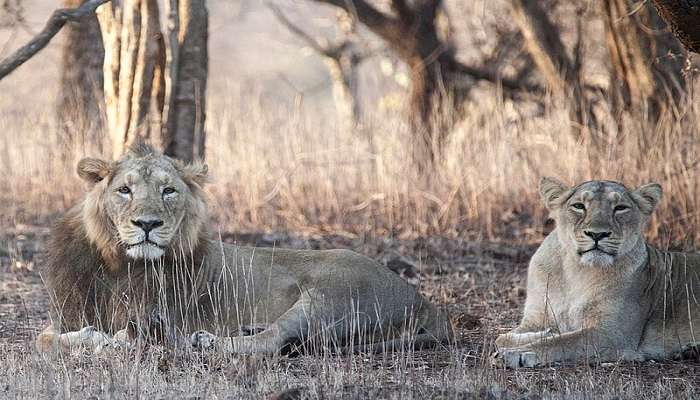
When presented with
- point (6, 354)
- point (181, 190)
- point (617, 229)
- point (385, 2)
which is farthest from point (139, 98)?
point (385, 2)

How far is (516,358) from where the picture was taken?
5.23 m

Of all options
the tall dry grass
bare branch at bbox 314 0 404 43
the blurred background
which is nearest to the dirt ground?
the blurred background

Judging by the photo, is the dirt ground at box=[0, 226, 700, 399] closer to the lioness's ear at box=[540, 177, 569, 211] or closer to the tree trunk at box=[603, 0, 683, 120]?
the lioness's ear at box=[540, 177, 569, 211]

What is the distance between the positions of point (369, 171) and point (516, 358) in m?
5.88

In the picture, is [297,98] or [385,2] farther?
[385,2]

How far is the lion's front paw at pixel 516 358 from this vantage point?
5.21m

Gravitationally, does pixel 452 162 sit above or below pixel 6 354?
above

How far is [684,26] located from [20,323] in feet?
12.7

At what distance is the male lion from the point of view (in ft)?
17.6

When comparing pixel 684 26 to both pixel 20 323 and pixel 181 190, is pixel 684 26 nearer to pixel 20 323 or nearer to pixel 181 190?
pixel 181 190

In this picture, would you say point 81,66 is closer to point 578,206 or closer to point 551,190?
point 551,190

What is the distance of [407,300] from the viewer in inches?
232

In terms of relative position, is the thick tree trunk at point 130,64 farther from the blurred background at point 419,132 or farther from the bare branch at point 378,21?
the bare branch at point 378,21

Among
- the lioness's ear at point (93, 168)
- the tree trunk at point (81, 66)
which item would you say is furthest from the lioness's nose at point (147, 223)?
the tree trunk at point (81, 66)
